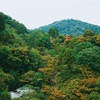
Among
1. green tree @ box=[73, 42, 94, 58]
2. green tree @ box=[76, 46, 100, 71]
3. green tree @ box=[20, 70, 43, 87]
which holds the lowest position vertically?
green tree @ box=[20, 70, 43, 87]

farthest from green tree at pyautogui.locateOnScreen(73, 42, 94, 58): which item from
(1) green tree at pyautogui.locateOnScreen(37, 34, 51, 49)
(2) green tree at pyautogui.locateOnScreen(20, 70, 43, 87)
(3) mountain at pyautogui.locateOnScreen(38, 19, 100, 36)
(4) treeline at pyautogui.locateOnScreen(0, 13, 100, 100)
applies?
(3) mountain at pyautogui.locateOnScreen(38, 19, 100, 36)

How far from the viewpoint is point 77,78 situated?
24.9m

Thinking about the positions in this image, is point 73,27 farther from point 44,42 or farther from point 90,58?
point 90,58

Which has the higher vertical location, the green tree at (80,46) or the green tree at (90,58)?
the green tree at (80,46)

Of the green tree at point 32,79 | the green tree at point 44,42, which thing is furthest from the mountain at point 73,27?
the green tree at point 32,79

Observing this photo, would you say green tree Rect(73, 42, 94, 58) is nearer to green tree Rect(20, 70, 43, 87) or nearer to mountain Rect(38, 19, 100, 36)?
green tree Rect(20, 70, 43, 87)

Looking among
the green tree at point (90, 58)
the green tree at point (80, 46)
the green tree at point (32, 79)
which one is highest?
the green tree at point (80, 46)

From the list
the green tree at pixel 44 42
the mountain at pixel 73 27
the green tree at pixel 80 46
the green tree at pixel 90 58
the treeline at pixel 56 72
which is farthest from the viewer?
the mountain at pixel 73 27

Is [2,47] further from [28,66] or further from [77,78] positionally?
[77,78]

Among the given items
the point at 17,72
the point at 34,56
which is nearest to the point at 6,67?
the point at 17,72

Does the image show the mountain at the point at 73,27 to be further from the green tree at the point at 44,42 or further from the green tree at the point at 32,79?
the green tree at the point at 32,79

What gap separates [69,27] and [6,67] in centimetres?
7265

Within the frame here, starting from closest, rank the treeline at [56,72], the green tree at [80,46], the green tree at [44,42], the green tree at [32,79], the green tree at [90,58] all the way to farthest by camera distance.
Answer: the treeline at [56,72] → the green tree at [90,58] → the green tree at [32,79] → the green tree at [80,46] → the green tree at [44,42]

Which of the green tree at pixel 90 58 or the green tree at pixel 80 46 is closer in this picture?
the green tree at pixel 90 58
